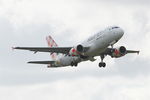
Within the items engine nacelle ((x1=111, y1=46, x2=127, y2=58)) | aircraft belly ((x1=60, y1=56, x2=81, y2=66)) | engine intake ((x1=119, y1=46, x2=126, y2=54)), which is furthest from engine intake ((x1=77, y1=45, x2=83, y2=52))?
engine intake ((x1=119, y1=46, x2=126, y2=54))

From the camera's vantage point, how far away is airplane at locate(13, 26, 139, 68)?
9462 cm

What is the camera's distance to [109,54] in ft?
338

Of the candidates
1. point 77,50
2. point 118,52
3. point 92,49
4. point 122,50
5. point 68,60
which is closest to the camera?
point 92,49

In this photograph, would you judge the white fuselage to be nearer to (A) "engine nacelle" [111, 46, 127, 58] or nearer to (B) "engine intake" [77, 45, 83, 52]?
(B) "engine intake" [77, 45, 83, 52]

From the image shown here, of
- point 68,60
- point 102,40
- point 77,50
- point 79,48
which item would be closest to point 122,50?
point 79,48

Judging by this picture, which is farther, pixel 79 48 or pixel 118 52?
pixel 118 52

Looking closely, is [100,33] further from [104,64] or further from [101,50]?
[104,64]

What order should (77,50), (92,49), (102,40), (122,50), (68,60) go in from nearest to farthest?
(102,40) < (92,49) < (77,50) < (122,50) < (68,60)

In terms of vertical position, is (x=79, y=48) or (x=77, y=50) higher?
(x=79, y=48)

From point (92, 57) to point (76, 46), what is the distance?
3444mm

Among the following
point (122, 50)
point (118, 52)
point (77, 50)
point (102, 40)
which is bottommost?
point (118, 52)

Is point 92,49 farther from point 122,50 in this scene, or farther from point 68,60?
point 68,60

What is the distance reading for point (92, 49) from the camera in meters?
95.8

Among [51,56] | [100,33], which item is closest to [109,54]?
[100,33]
